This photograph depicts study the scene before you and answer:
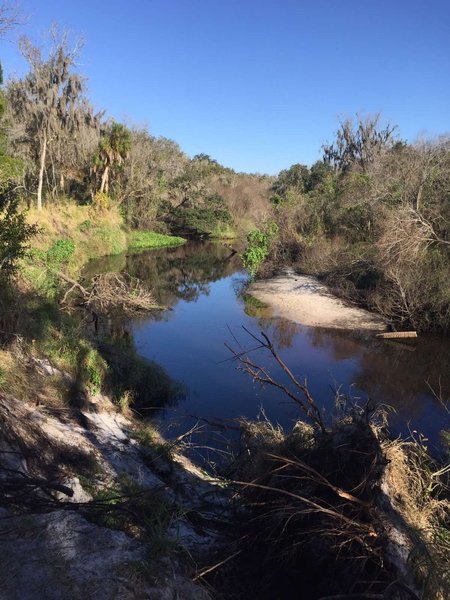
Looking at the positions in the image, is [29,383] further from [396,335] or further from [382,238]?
[382,238]

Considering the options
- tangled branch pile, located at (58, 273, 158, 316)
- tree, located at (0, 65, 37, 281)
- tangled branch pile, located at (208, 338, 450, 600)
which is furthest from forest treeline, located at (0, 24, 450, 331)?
tangled branch pile, located at (208, 338, 450, 600)

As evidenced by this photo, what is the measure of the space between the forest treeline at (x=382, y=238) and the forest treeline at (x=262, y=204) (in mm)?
70

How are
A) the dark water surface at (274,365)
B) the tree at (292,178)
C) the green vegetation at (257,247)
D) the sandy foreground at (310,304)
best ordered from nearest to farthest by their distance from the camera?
the dark water surface at (274,365)
the sandy foreground at (310,304)
the green vegetation at (257,247)
the tree at (292,178)

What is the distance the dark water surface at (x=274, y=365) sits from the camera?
37.1ft

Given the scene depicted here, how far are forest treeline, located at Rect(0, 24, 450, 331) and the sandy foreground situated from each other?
1.02m

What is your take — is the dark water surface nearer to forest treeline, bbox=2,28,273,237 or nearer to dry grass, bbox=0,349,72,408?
dry grass, bbox=0,349,72,408

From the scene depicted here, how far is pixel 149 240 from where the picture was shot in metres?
41.1

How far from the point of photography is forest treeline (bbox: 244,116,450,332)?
64.5ft

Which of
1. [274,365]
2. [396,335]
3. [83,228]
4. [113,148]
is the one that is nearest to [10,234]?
[274,365]

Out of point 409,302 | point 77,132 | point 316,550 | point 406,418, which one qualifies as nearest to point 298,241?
point 409,302

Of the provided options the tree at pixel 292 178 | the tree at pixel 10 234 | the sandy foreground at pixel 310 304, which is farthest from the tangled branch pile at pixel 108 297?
the tree at pixel 292 178

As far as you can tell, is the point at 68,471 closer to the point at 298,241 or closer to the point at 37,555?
the point at 37,555

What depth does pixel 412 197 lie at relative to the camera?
925 inches

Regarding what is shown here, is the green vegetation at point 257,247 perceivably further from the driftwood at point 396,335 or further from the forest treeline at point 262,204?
the driftwood at point 396,335
